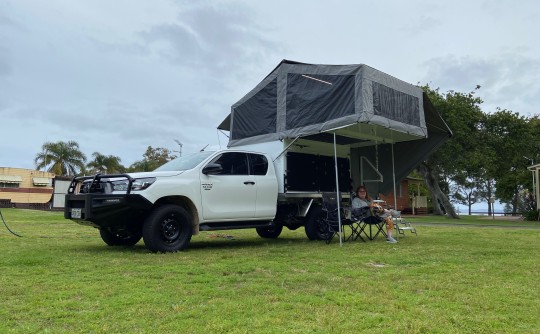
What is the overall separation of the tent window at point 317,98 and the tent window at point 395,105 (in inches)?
20.8

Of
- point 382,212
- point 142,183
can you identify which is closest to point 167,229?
point 142,183

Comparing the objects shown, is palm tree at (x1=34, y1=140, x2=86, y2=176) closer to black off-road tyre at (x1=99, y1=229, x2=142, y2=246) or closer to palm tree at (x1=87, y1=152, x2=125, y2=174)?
palm tree at (x1=87, y1=152, x2=125, y2=174)

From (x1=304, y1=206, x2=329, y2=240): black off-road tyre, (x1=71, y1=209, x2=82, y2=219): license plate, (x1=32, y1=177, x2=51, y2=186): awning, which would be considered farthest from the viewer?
(x1=32, y1=177, x2=51, y2=186): awning

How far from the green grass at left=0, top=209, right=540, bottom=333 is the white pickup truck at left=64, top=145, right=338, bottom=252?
481 mm

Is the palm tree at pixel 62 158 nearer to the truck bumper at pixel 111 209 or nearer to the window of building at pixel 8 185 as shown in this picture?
the window of building at pixel 8 185

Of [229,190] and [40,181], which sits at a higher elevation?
[40,181]

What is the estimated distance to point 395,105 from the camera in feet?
28.5

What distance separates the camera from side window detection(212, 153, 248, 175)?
25.4ft

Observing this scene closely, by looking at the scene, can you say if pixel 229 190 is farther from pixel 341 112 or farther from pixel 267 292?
pixel 267 292

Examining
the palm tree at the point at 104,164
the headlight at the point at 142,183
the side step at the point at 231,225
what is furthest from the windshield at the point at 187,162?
the palm tree at the point at 104,164

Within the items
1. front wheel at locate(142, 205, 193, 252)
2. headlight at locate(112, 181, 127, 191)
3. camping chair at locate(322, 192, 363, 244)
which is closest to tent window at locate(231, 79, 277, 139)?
camping chair at locate(322, 192, 363, 244)

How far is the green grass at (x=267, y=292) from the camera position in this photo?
127 inches

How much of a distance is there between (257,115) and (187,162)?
2.46 m

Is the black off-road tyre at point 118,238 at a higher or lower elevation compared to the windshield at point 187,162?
lower
